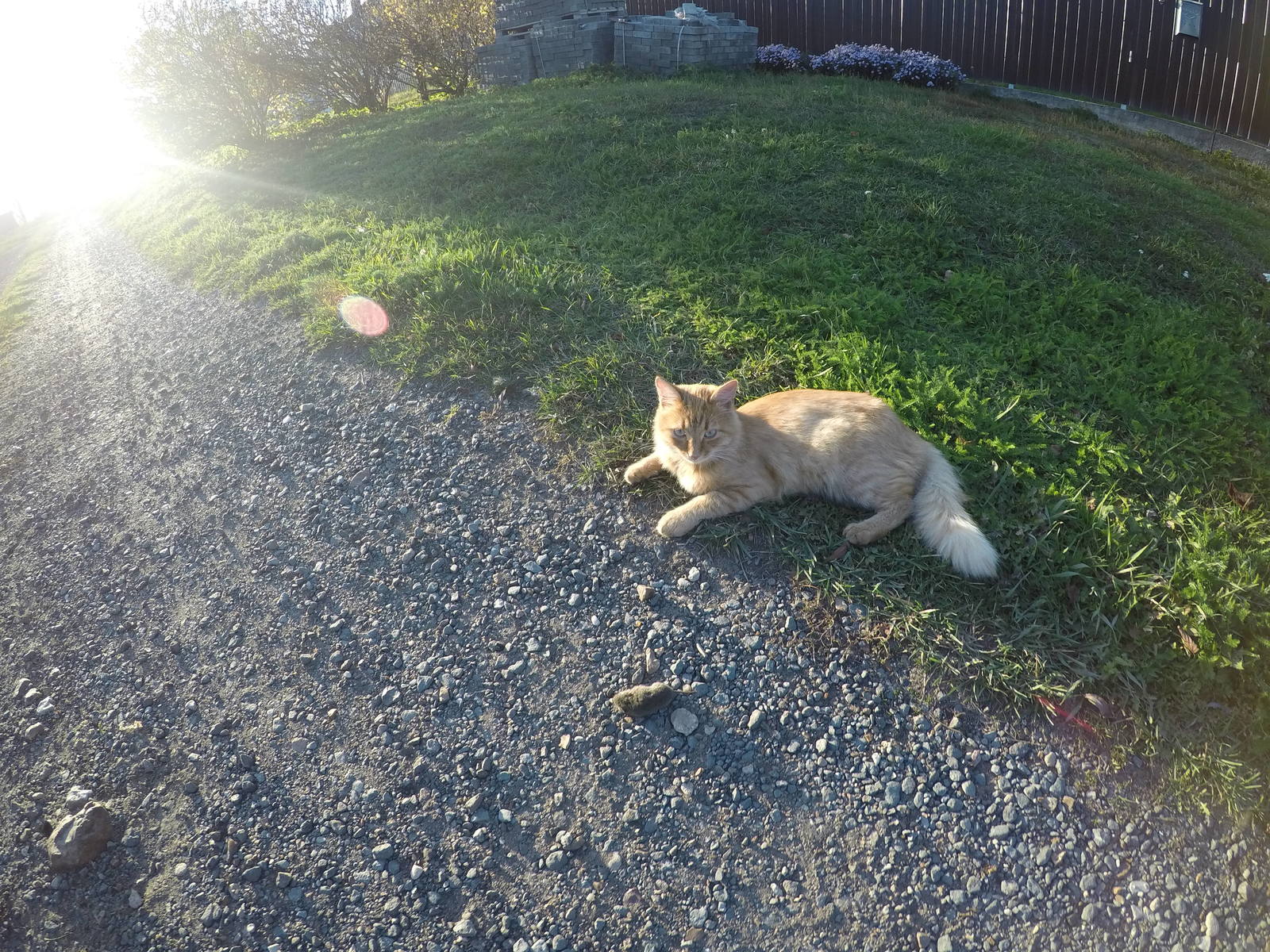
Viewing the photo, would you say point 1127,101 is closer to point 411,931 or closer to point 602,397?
point 602,397

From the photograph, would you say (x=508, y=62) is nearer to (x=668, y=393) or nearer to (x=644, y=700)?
(x=668, y=393)

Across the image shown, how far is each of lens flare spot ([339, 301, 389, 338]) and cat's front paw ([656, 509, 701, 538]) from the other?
2.88m

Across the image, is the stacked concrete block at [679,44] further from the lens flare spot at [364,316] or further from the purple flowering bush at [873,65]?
the lens flare spot at [364,316]

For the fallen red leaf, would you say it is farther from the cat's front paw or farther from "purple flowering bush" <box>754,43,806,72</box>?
"purple flowering bush" <box>754,43,806,72</box>

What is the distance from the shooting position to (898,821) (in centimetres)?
247

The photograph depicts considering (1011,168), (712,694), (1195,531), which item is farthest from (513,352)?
(1011,168)

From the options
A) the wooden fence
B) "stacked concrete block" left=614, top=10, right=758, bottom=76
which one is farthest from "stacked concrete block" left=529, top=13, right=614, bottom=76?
the wooden fence

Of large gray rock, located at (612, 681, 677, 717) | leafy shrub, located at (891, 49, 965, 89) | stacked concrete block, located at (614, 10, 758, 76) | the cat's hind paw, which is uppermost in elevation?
stacked concrete block, located at (614, 10, 758, 76)

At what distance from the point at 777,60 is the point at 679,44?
65.7 inches

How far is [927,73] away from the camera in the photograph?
1154 cm

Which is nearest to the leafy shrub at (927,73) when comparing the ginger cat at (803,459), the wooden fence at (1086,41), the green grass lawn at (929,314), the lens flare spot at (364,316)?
the wooden fence at (1086,41)

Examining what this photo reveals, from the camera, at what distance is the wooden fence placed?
1010cm

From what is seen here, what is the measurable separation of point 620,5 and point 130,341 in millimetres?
11458

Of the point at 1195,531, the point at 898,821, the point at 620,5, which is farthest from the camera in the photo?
the point at 620,5
